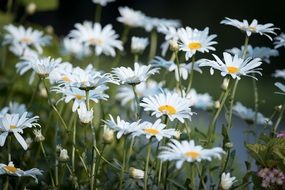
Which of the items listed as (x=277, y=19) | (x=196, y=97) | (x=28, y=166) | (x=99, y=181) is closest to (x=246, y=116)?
(x=196, y=97)

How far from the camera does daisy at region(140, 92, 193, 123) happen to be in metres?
1.16

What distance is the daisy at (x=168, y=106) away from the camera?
1.16 m

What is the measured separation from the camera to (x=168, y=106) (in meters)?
1.19

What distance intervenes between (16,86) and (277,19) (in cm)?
303

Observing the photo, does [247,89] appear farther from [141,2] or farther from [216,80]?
[141,2]

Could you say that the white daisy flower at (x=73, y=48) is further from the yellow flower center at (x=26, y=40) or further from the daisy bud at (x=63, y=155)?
the daisy bud at (x=63, y=155)

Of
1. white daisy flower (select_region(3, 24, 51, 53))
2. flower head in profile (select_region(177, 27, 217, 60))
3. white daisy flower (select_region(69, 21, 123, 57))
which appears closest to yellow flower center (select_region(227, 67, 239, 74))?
flower head in profile (select_region(177, 27, 217, 60))

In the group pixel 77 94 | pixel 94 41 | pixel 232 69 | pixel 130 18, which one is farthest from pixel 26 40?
pixel 232 69

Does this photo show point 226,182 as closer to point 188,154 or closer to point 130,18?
point 188,154

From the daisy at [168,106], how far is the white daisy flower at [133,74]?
5 centimetres

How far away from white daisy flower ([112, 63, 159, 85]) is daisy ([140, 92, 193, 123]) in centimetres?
5

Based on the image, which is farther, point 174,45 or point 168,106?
point 174,45

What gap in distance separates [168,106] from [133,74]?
0.11 m

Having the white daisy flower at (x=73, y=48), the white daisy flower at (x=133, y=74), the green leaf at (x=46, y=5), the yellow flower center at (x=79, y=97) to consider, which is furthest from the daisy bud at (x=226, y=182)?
the green leaf at (x=46, y=5)
